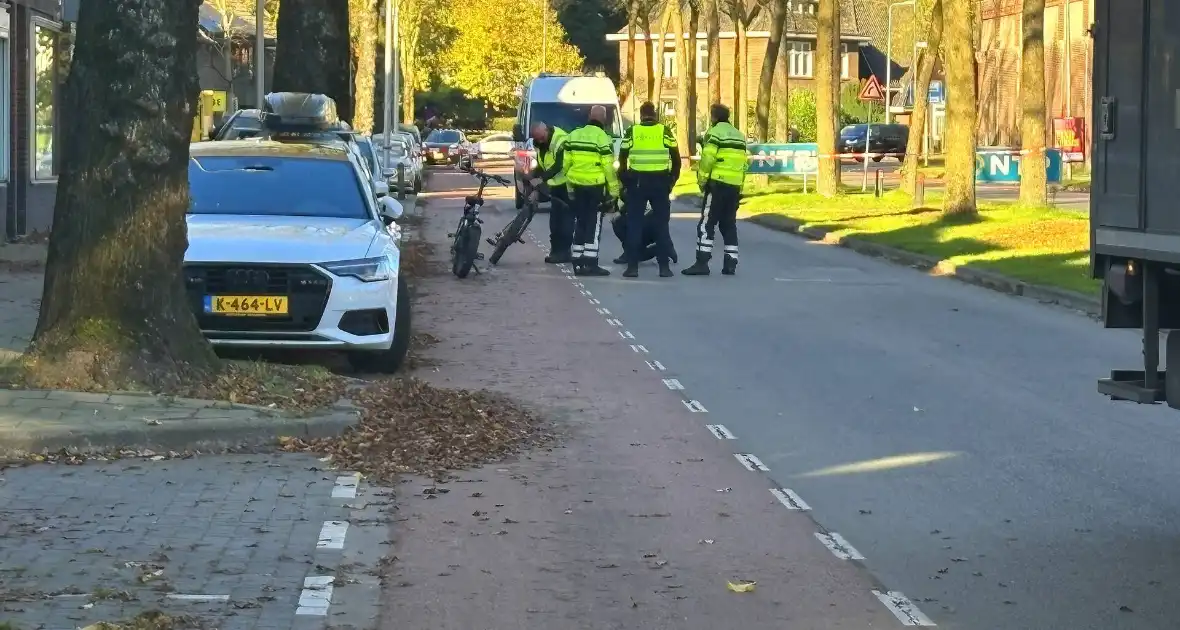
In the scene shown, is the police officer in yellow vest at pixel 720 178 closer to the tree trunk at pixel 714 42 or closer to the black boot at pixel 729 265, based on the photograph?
the black boot at pixel 729 265

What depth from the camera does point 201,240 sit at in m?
12.5

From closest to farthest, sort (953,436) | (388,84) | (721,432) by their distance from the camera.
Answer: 1. (953,436)
2. (721,432)
3. (388,84)

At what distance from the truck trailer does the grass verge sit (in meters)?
12.0

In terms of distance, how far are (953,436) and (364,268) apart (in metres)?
4.41

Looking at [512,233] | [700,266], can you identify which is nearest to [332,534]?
[700,266]

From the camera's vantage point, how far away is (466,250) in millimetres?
21359

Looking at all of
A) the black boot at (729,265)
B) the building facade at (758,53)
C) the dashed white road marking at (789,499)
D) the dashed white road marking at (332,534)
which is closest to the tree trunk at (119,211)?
the dashed white road marking at (332,534)

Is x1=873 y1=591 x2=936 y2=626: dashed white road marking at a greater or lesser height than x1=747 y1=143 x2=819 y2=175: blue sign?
lesser

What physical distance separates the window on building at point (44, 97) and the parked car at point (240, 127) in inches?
138

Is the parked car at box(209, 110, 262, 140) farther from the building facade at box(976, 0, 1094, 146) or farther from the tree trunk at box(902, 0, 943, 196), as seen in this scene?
the building facade at box(976, 0, 1094, 146)

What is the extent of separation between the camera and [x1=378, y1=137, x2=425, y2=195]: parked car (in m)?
35.0

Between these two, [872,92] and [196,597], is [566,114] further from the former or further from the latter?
[196,597]

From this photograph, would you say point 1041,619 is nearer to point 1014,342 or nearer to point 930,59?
point 1014,342

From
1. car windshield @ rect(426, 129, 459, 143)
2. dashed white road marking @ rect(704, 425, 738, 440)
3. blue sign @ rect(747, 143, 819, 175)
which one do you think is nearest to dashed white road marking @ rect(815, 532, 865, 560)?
dashed white road marking @ rect(704, 425, 738, 440)
